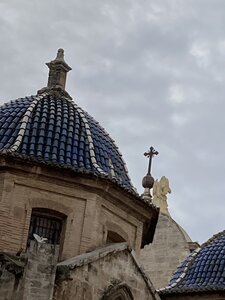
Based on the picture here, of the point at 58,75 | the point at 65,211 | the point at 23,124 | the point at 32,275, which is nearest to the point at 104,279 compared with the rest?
the point at 65,211

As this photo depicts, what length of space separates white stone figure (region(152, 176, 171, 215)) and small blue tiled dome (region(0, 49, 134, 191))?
13.6 meters

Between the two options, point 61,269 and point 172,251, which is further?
point 172,251

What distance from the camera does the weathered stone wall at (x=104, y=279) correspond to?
17891mm

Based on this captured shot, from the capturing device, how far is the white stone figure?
118 feet

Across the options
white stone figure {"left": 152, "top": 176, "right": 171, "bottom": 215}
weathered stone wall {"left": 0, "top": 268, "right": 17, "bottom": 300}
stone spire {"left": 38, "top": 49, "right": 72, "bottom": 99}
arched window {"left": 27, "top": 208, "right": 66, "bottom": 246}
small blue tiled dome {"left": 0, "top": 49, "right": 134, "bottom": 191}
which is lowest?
weathered stone wall {"left": 0, "top": 268, "right": 17, "bottom": 300}

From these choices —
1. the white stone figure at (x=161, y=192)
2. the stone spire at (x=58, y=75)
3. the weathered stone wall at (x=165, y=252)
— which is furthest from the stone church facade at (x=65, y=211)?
the white stone figure at (x=161, y=192)

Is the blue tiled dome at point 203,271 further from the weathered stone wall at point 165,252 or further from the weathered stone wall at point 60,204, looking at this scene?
the weathered stone wall at point 165,252

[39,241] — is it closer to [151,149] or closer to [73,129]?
[73,129]

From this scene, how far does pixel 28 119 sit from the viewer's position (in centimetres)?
2131

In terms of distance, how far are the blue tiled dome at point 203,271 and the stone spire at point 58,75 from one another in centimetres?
668

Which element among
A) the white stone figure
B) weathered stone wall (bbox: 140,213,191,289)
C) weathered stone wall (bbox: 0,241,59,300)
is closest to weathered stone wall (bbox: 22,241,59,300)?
weathered stone wall (bbox: 0,241,59,300)

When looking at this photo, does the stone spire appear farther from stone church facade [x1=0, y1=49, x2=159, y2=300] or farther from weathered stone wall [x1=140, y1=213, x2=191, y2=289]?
weathered stone wall [x1=140, y1=213, x2=191, y2=289]

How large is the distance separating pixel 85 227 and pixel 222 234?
27.5 ft

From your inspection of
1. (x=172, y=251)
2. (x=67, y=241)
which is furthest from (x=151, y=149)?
(x=67, y=241)
